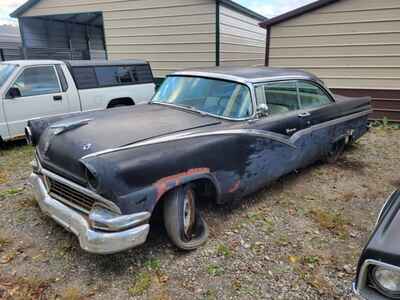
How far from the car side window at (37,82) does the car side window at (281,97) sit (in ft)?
14.3

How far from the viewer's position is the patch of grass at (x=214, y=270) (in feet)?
8.77

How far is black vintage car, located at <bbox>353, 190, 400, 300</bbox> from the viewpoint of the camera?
4.69 feet

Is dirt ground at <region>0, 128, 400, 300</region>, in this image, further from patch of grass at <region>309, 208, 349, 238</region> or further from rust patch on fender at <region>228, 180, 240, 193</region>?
rust patch on fender at <region>228, 180, 240, 193</region>

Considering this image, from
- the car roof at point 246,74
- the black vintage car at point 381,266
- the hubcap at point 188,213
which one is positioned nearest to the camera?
the black vintage car at point 381,266

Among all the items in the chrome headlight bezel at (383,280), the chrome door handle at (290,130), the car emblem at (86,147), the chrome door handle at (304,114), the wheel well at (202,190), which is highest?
the car emblem at (86,147)

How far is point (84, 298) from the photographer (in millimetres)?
2365

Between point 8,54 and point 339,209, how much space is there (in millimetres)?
14448

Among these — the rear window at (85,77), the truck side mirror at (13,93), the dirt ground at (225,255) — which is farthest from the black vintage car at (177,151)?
the rear window at (85,77)

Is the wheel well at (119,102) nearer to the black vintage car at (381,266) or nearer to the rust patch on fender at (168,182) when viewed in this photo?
the rust patch on fender at (168,182)

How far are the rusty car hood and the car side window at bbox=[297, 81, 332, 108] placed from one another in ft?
5.44

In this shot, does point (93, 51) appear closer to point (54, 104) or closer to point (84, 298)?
point (54, 104)

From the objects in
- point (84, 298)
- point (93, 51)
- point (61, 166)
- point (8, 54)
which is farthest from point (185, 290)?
point (93, 51)

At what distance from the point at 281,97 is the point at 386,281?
2.83 metres

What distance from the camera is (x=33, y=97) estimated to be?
5.73 m
